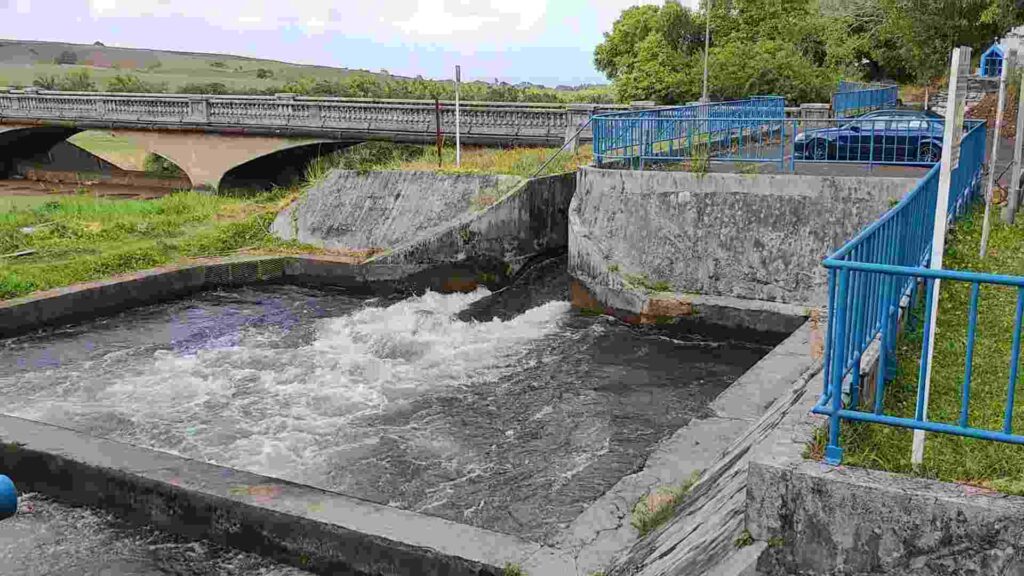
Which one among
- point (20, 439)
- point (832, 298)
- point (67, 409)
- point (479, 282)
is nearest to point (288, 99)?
point (479, 282)

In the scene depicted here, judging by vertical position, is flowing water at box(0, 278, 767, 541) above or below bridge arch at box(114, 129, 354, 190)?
below

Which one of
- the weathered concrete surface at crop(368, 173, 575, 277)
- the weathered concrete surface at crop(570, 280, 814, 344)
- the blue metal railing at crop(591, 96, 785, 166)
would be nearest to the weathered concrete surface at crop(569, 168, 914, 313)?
the weathered concrete surface at crop(570, 280, 814, 344)

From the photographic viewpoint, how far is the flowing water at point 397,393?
870 centimetres

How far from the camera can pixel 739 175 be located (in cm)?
1338

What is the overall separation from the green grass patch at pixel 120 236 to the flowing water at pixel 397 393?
1.46 metres

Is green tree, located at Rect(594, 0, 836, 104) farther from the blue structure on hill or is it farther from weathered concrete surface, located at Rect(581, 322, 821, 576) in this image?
weathered concrete surface, located at Rect(581, 322, 821, 576)

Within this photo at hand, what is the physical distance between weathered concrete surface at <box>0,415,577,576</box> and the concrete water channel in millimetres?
22

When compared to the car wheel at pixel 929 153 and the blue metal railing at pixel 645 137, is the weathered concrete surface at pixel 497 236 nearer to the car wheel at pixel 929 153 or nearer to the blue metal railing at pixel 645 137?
the blue metal railing at pixel 645 137

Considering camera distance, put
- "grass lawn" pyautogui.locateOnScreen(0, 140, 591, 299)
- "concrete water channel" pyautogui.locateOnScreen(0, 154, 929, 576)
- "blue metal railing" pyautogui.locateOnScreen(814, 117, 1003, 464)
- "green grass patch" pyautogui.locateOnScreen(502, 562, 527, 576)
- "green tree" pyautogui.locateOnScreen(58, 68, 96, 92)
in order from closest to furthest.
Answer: "blue metal railing" pyautogui.locateOnScreen(814, 117, 1003, 464) < "green grass patch" pyautogui.locateOnScreen(502, 562, 527, 576) < "concrete water channel" pyautogui.locateOnScreen(0, 154, 929, 576) < "grass lawn" pyautogui.locateOnScreen(0, 140, 591, 299) < "green tree" pyautogui.locateOnScreen(58, 68, 96, 92)

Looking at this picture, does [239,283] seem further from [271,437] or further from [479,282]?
[271,437]

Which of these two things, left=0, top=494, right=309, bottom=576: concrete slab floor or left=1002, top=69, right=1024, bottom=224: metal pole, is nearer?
left=0, top=494, right=309, bottom=576: concrete slab floor

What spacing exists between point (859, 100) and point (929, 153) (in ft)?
54.2

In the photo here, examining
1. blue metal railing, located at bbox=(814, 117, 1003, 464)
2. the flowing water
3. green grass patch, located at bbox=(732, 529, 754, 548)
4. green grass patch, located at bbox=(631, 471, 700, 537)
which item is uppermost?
blue metal railing, located at bbox=(814, 117, 1003, 464)

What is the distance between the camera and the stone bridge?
24438 mm
